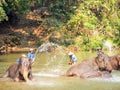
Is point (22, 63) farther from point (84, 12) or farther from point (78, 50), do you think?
point (84, 12)

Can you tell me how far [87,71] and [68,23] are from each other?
1895cm

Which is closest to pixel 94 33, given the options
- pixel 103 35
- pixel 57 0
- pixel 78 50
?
pixel 103 35

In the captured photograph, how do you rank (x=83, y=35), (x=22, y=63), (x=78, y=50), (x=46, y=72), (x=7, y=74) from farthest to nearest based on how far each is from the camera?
1. (x=83, y=35)
2. (x=78, y=50)
3. (x=46, y=72)
4. (x=7, y=74)
5. (x=22, y=63)

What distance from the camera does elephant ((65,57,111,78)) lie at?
60.3ft

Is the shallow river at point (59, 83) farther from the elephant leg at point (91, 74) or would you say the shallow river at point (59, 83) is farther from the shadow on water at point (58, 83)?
the elephant leg at point (91, 74)

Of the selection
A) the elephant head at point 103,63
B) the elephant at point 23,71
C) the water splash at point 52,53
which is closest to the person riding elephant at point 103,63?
the elephant head at point 103,63

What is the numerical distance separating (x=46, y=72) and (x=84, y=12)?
1841cm

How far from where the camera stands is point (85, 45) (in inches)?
1358

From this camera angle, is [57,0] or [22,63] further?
[57,0]

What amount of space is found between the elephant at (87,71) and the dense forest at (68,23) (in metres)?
14.6

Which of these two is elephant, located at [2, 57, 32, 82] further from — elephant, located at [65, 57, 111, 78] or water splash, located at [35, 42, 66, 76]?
water splash, located at [35, 42, 66, 76]

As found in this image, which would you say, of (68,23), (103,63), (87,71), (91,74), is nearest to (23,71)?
(91,74)

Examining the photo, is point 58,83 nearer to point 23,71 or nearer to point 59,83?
point 59,83

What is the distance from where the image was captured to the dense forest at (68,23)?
35.1 meters
